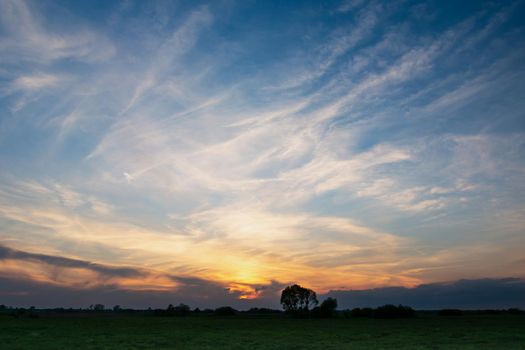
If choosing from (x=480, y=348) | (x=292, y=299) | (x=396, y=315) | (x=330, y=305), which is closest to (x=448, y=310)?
(x=396, y=315)

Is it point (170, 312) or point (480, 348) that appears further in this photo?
point (170, 312)

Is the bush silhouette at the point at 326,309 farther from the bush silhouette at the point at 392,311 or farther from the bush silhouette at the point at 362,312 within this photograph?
the bush silhouette at the point at 392,311

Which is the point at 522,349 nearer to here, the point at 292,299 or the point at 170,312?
the point at 292,299

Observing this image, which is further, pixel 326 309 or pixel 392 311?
pixel 326 309

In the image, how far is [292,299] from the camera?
618 ft

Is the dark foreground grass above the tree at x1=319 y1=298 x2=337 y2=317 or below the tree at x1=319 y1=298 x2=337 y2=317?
below

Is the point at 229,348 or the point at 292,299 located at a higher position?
the point at 292,299

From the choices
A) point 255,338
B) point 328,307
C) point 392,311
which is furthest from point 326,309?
point 255,338

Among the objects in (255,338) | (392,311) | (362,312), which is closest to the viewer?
(255,338)

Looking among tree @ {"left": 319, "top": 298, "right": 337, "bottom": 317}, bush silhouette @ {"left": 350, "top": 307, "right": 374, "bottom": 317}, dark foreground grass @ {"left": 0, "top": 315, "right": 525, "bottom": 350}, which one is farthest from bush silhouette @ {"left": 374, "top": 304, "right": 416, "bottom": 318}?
dark foreground grass @ {"left": 0, "top": 315, "right": 525, "bottom": 350}

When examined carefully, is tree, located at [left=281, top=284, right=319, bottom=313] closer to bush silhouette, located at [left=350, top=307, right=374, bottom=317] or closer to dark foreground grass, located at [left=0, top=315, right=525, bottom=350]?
bush silhouette, located at [left=350, top=307, right=374, bottom=317]

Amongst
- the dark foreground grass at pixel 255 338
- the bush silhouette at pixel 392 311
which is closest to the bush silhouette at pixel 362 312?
the bush silhouette at pixel 392 311

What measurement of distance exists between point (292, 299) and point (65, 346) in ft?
529

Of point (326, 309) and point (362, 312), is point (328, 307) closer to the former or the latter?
point (326, 309)
